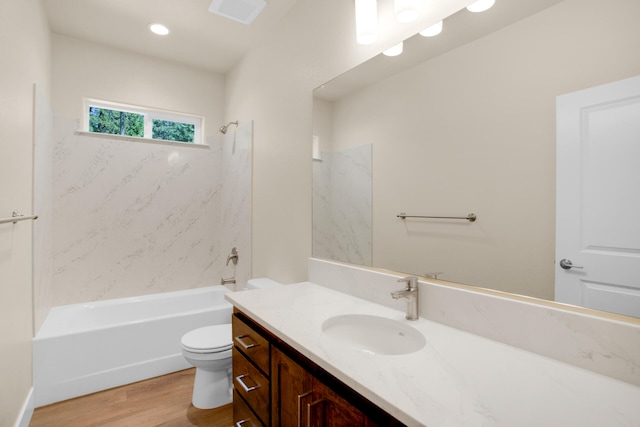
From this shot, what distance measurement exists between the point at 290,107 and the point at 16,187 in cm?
165

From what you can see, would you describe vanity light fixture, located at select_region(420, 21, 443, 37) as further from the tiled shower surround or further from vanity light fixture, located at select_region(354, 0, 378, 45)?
the tiled shower surround

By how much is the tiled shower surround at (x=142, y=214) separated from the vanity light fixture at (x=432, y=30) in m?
1.87

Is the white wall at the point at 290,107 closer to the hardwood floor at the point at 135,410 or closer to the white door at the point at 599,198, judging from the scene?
the white door at the point at 599,198

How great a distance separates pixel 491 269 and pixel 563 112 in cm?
54

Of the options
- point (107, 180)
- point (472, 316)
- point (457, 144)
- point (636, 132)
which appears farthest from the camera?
point (107, 180)

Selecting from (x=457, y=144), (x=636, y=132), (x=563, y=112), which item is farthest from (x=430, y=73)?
(x=636, y=132)

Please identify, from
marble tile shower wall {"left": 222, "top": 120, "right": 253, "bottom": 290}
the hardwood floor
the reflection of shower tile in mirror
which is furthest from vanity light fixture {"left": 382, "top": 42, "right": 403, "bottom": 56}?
the hardwood floor

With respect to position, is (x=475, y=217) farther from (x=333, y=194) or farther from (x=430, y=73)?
(x=333, y=194)

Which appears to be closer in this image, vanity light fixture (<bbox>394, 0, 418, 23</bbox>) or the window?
vanity light fixture (<bbox>394, 0, 418, 23</bbox>)

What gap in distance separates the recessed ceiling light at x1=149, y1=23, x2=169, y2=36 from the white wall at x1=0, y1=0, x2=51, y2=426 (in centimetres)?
69

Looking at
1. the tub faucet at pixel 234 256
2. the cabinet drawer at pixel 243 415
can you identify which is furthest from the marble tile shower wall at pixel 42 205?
the cabinet drawer at pixel 243 415

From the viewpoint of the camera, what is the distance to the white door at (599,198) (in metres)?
0.82

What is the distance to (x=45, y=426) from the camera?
6.17ft

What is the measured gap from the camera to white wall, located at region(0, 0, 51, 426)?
5.01 ft
